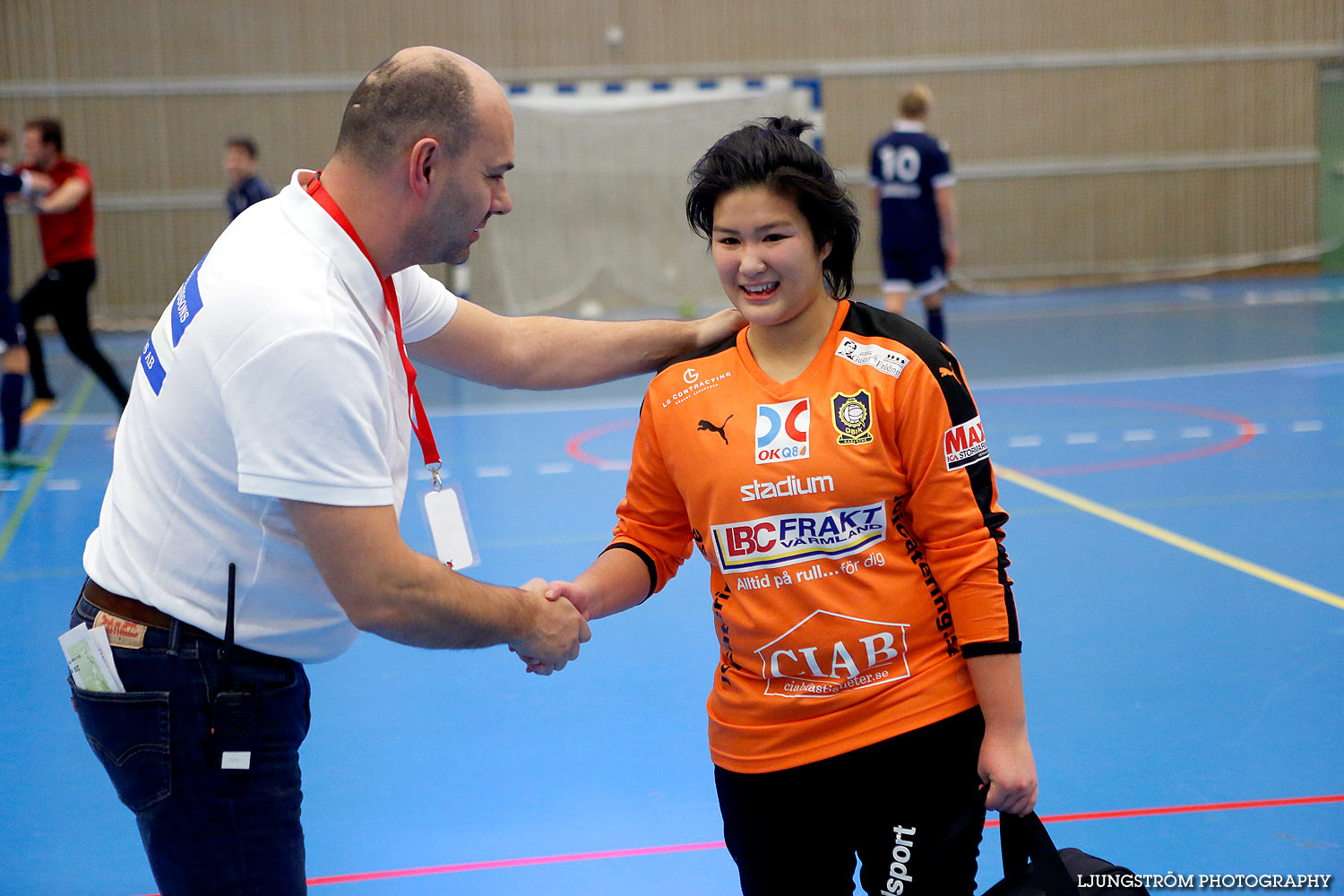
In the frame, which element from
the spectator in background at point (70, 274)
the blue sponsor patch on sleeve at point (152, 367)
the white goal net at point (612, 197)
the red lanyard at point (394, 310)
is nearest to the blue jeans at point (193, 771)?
the blue sponsor patch on sleeve at point (152, 367)

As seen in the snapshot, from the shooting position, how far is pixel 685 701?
4012mm

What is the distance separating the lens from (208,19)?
1528 centimetres

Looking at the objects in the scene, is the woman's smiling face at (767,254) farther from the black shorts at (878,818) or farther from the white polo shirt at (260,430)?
the black shorts at (878,818)

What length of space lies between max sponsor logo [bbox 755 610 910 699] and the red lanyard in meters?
0.68

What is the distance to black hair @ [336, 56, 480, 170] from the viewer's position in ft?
6.03

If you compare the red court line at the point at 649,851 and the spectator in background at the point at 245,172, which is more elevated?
the spectator in background at the point at 245,172

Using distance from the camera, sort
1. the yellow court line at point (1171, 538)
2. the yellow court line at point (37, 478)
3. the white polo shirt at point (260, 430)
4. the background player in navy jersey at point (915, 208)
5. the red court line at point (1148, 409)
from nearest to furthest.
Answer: the white polo shirt at point (260, 430) < the yellow court line at point (1171, 538) < the yellow court line at point (37, 478) < the red court line at point (1148, 409) < the background player in navy jersey at point (915, 208)

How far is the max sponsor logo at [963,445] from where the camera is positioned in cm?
185

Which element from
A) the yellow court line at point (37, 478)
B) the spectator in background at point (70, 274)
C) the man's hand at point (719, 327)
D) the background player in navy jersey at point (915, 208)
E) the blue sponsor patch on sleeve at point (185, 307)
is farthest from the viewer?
the background player in navy jersey at point (915, 208)

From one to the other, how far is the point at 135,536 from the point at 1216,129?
1774 centimetres

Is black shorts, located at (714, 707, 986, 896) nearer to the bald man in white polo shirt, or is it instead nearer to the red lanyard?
the bald man in white polo shirt

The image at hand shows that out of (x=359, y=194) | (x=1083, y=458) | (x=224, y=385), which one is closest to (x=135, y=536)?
(x=224, y=385)

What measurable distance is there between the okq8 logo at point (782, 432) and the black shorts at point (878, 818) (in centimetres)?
46

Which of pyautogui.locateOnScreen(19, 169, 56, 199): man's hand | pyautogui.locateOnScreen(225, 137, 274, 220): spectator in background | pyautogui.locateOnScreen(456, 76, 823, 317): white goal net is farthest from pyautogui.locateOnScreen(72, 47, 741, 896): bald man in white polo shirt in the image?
pyautogui.locateOnScreen(456, 76, 823, 317): white goal net
